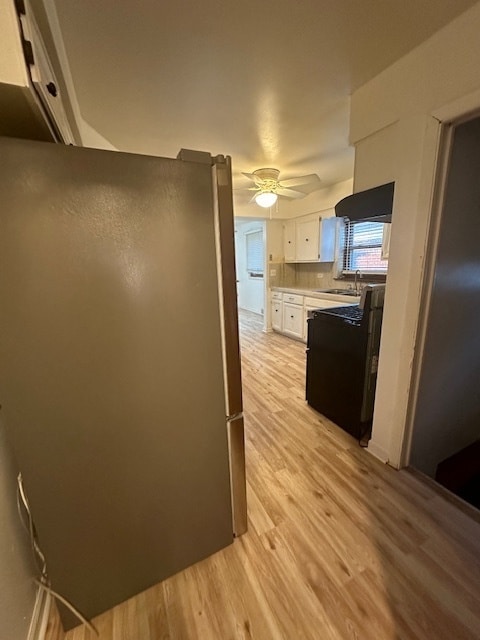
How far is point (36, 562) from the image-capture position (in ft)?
3.70

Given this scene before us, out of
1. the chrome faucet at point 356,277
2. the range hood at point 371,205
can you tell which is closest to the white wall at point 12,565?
the range hood at point 371,205

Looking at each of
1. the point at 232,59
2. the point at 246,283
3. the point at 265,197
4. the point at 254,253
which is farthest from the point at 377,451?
the point at 246,283

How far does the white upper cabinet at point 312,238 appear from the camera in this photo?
14.1 feet

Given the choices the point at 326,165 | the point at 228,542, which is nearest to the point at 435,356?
the point at 228,542

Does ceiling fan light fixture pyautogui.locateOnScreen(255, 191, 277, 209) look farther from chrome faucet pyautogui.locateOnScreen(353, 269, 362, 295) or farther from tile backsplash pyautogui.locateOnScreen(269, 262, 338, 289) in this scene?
tile backsplash pyautogui.locateOnScreen(269, 262, 338, 289)

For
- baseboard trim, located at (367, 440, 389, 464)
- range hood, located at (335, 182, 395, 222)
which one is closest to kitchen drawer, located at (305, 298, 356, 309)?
range hood, located at (335, 182, 395, 222)

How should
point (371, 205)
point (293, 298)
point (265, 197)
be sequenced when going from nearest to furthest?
point (371, 205), point (265, 197), point (293, 298)

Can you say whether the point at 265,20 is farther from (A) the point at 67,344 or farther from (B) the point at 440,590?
(B) the point at 440,590

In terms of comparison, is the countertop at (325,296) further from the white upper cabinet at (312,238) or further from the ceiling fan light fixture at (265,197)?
the ceiling fan light fixture at (265,197)

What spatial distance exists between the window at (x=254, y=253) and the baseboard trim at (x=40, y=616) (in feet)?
19.2

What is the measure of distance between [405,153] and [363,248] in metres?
2.57

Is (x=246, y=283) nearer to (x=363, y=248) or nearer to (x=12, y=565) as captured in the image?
(x=363, y=248)

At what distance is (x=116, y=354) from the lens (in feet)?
3.11

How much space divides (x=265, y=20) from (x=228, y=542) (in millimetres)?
2525
